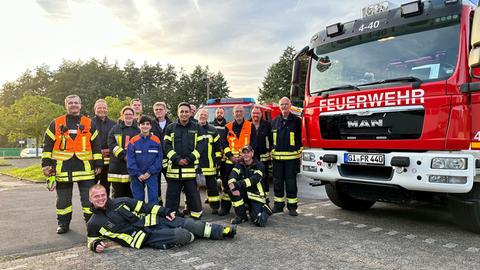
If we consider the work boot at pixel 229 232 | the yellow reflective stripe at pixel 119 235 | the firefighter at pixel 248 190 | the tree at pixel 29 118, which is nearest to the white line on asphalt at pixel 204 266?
the work boot at pixel 229 232

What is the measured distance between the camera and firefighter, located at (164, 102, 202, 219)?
17.3ft

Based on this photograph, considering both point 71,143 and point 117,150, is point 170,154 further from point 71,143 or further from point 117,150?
point 71,143

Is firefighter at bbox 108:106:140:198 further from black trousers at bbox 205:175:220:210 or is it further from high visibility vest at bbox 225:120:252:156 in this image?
high visibility vest at bbox 225:120:252:156

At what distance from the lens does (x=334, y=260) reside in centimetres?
383

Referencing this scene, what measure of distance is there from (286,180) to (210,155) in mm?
1277

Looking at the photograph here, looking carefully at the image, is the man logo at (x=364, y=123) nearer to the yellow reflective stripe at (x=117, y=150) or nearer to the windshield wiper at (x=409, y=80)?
the windshield wiper at (x=409, y=80)

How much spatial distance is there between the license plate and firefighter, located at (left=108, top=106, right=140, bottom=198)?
3002 millimetres

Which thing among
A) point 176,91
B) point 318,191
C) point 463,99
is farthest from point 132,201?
point 176,91

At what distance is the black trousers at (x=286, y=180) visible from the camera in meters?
5.97

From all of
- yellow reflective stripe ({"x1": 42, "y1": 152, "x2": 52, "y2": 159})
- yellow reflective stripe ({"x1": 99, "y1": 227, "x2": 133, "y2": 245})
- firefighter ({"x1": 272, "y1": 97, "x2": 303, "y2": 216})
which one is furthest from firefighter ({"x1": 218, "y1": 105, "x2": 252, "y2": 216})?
yellow reflective stripe ({"x1": 42, "y1": 152, "x2": 52, "y2": 159})

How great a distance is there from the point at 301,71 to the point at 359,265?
3.13 m

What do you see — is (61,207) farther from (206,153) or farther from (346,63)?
(346,63)

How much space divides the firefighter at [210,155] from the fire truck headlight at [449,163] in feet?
9.99

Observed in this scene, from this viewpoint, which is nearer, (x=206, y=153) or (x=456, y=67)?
(x=456, y=67)
